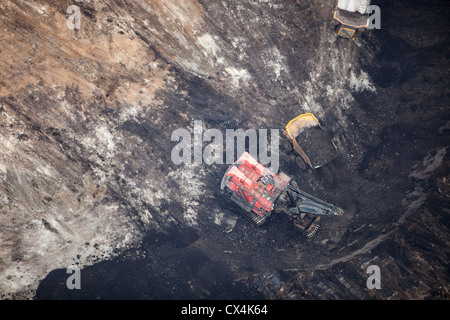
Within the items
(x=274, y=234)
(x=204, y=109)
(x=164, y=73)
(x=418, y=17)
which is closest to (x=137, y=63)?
(x=164, y=73)

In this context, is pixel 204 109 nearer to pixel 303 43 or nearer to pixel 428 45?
pixel 303 43

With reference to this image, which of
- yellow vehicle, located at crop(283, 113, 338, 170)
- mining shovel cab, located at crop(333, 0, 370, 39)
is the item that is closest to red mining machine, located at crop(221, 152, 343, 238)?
yellow vehicle, located at crop(283, 113, 338, 170)

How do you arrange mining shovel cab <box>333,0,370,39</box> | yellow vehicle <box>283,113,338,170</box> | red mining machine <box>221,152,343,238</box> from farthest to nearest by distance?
mining shovel cab <box>333,0,370,39</box> → yellow vehicle <box>283,113,338,170</box> → red mining machine <box>221,152,343,238</box>

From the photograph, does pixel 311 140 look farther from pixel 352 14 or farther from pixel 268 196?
pixel 352 14

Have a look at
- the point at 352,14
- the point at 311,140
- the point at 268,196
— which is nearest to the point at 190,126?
the point at 268,196

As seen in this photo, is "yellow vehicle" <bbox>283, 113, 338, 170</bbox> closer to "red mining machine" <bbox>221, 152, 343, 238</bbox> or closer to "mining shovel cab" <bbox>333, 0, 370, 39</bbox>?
"red mining machine" <bbox>221, 152, 343, 238</bbox>

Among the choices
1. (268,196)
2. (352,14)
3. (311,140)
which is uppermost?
(352,14)

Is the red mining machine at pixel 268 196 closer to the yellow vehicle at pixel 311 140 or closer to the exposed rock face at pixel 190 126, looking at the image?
the exposed rock face at pixel 190 126

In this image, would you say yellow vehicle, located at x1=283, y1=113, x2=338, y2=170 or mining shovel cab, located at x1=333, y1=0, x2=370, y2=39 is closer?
yellow vehicle, located at x1=283, y1=113, x2=338, y2=170
